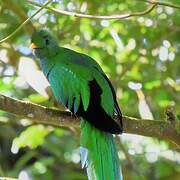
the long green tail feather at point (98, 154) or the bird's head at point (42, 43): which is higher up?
the bird's head at point (42, 43)

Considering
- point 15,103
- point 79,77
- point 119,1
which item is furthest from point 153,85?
point 15,103

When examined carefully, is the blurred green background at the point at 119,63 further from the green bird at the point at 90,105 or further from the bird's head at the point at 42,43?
the green bird at the point at 90,105

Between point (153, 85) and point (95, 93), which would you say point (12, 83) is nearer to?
point (153, 85)

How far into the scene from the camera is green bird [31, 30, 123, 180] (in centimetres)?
271

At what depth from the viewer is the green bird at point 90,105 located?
8.87 ft

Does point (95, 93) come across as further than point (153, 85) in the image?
No

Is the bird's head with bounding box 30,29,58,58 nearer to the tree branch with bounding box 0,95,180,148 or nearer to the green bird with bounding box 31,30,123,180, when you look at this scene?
the green bird with bounding box 31,30,123,180

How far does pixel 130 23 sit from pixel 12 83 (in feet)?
2.78

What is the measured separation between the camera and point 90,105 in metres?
2.79

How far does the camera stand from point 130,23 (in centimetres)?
416

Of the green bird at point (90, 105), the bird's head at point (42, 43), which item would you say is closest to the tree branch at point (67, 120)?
the green bird at point (90, 105)

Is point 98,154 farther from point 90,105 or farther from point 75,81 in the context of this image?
point 75,81

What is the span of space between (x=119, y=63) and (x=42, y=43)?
1.06 m

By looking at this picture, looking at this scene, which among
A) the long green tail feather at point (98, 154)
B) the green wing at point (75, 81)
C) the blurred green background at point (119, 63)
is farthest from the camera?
the blurred green background at point (119, 63)
